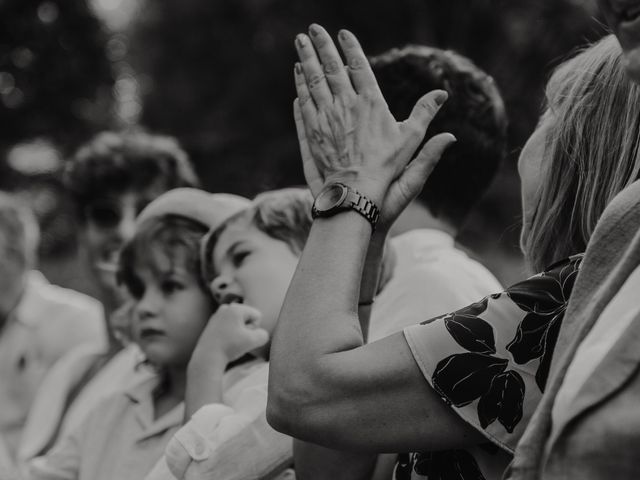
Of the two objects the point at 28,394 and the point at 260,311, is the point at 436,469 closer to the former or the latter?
the point at 260,311

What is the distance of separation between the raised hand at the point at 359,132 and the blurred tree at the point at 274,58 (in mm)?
11592

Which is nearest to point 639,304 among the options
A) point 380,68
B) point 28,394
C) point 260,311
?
point 260,311

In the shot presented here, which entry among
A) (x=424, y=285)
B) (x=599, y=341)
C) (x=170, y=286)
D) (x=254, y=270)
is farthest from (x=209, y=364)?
(x=599, y=341)

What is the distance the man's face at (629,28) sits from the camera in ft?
5.07

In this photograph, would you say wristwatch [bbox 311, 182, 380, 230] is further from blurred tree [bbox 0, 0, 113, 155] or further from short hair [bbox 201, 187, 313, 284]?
blurred tree [bbox 0, 0, 113, 155]

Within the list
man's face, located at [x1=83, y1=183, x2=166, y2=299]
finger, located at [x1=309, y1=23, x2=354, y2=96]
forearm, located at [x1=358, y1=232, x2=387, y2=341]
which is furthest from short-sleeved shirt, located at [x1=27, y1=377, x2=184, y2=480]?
man's face, located at [x1=83, y1=183, x2=166, y2=299]

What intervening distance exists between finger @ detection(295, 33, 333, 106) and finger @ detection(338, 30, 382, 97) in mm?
61

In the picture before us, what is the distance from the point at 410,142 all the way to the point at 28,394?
3.72m

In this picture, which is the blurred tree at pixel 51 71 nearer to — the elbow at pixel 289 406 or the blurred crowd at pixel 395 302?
the blurred crowd at pixel 395 302

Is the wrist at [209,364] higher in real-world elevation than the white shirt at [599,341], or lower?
lower

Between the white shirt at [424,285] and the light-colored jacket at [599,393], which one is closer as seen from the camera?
the light-colored jacket at [599,393]

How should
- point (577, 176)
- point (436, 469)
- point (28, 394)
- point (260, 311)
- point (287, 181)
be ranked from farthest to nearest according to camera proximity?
point (287, 181) < point (28, 394) < point (260, 311) < point (577, 176) < point (436, 469)

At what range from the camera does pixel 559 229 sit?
2105mm

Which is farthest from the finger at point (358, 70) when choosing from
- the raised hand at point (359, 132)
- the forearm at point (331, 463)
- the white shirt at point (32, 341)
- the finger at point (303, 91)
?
the white shirt at point (32, 341)
